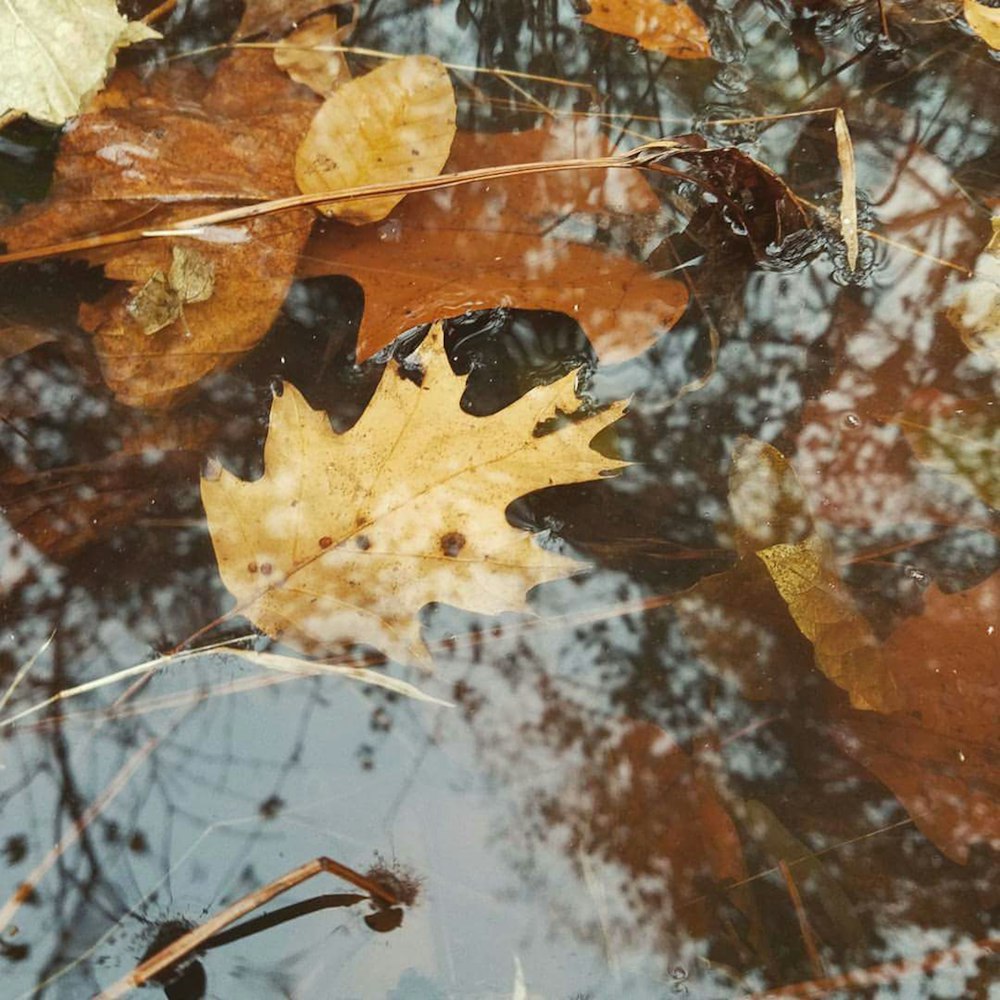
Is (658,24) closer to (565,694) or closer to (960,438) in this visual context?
(960,438)

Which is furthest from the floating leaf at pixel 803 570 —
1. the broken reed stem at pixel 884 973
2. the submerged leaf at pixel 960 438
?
the broken reed stem at pixel 884 973

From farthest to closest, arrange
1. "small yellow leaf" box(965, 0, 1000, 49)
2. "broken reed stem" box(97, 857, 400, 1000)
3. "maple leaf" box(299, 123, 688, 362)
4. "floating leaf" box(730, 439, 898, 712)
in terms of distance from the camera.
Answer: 1. "small yellow leaf" box(965, 0, 1000, 49)
2. "maple leaf" box(299, 123, 688, 362)
3. "floating leaf" box(730, 439, 898, 712)
4. "broken reed stem" box(97, 857, 400, 1000)

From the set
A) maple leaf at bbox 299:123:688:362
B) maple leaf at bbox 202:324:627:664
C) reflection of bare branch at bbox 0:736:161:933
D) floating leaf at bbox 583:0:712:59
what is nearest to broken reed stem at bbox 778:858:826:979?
maple leaf at bbox 202:324:627:664

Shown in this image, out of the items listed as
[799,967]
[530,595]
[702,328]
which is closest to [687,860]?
[799,967]

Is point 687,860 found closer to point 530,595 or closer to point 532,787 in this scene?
point 532,787

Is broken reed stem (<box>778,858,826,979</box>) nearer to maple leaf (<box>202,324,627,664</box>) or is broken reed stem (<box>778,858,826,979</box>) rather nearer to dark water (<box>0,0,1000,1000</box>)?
dark water (<box>0,0,1000,1000</box>)
